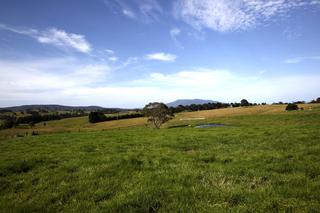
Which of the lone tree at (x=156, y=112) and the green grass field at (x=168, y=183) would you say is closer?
the green grass field at (x=168, y=183)

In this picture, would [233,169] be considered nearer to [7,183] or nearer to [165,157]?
[165,157]

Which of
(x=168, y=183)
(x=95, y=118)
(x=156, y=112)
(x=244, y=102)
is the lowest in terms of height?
(x=95, y=118)

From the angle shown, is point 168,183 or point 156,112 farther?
point 156,112

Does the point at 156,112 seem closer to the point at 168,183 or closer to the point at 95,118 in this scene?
the point at 168,183

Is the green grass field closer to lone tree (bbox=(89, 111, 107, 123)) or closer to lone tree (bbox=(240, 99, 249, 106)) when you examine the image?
lone tree (bbox=(89, 111, 107, 123))

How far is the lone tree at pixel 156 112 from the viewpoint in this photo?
67.9m

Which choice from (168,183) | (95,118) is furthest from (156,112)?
(95,118)

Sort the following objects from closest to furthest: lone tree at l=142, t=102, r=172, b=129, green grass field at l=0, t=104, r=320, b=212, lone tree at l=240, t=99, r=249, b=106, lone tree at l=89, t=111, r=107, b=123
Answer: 1. green grass field at l=0, t=104, r=320, b=212
2. lone tree at l=142, t=102, r=172, b=129
3. lone tree at l=89, t=111, r=107, b=123
4. lone tree at l=240, t=99, r=249, b=106

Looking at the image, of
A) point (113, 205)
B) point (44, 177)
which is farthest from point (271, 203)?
point (44, 177)

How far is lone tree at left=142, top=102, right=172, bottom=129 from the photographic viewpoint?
67.9 meters

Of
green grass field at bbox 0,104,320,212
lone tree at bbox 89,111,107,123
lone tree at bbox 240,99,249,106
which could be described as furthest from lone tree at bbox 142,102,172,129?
lone tree at bbox 240,99,249,106

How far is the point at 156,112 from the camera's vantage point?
222 feet

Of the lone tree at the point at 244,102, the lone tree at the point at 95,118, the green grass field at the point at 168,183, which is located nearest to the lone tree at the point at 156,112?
the green grass field at the point at 168,183

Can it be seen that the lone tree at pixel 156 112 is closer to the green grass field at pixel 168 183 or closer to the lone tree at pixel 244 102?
the green grass field at pixel 168 183
